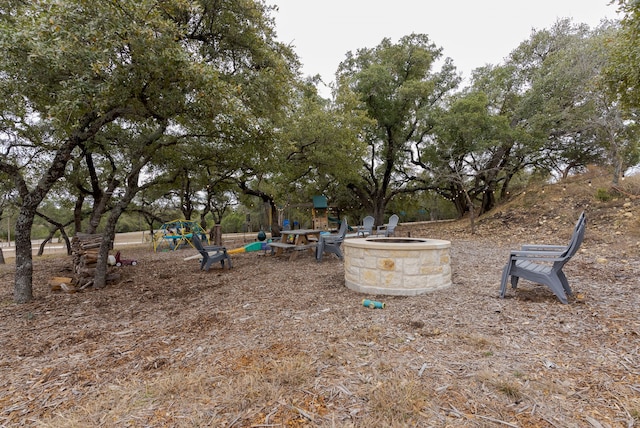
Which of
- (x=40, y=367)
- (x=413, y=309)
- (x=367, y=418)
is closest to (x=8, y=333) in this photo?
(x=40, y=367)

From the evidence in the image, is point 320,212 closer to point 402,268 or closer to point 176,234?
point 176,234

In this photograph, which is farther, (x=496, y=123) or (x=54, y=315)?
(x=496, y=123)

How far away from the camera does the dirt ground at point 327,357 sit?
1.69 meters

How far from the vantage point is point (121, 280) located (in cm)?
571

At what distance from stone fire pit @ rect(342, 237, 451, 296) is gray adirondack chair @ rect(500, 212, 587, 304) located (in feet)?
2.58

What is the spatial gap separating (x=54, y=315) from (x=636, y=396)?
18.6 feet

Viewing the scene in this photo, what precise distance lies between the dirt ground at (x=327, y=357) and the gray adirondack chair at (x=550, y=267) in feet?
0.68

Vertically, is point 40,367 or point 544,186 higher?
point 544,186

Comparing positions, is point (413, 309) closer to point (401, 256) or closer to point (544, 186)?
point (401, 256)

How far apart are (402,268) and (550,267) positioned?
170 centimetres

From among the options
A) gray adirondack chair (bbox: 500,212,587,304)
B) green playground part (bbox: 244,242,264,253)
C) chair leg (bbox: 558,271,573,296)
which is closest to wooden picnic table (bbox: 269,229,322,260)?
green playground part (bbox: 244,242,264,253)

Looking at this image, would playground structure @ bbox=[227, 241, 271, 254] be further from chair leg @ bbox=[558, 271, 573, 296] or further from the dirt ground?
chair leg @ bbox=[558, 271, 573, 296]

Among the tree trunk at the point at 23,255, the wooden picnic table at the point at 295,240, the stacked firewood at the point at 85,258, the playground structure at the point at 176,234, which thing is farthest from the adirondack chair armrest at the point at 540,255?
the playground structure at the point at 176,234

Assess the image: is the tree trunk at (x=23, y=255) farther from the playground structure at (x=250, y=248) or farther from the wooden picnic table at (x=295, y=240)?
the playground structure at (x=250, y=248)
